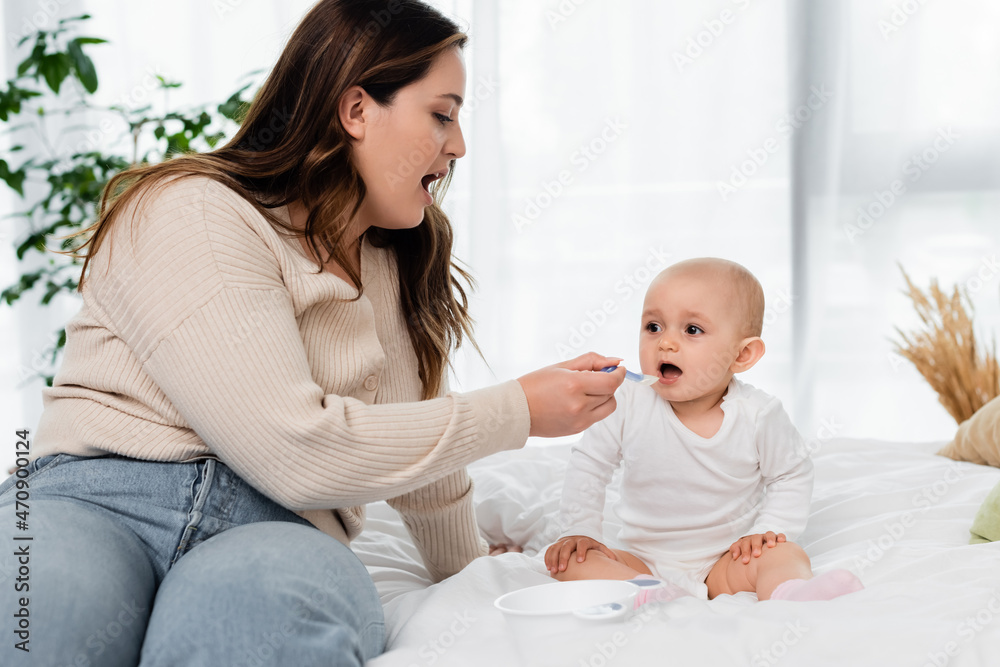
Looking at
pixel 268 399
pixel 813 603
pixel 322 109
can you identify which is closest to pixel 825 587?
pixel 813 603

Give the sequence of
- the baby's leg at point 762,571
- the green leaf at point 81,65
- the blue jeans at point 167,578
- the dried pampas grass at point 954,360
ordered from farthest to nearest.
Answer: the dried pampas grass at point 954,360 < the green leaf at point 81,65 < the baby's leg at point 762,571 < the blue jeans at point 167,578

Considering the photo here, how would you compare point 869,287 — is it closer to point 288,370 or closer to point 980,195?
point 980,195

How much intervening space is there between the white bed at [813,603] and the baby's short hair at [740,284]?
0.35m

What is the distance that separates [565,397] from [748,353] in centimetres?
43

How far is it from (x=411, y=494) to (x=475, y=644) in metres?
0.45

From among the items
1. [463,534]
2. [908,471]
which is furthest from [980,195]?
[463,534]

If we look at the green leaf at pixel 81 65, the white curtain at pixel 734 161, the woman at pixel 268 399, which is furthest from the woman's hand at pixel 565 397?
the white curtain at pixel 734 161

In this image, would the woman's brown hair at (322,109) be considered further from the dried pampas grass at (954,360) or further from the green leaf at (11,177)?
the dried pampas grass at (954,360)

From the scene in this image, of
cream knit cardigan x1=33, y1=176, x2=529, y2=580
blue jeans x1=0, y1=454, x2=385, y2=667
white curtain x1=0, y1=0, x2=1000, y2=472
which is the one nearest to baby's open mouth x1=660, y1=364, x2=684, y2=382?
cream knit cardigan x1=33, y1=176, x2=529, y2=580

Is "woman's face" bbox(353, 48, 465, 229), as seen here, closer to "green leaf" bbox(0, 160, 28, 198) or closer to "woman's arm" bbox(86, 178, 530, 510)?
"woman's arm" bbox(86, 178, 530, 510)

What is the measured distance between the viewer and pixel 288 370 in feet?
2.95

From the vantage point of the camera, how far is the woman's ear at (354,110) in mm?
1100

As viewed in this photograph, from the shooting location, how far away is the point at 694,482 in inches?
48.8

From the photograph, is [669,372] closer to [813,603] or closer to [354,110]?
[813,603]
